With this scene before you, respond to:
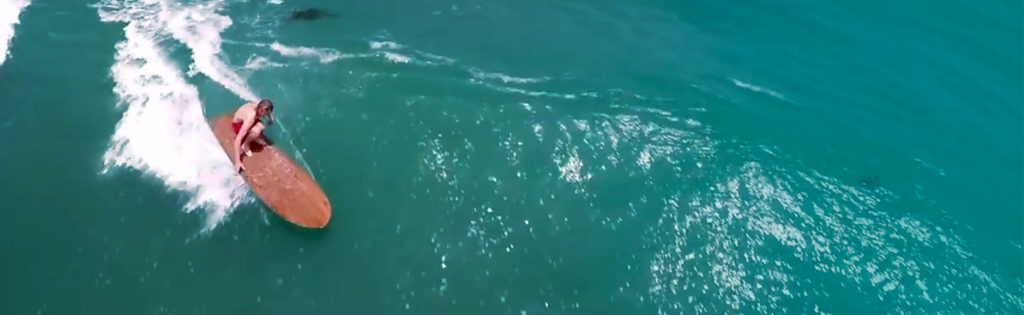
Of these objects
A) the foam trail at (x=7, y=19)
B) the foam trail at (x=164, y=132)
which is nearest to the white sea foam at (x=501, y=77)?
the foam trail at (x=164, y=132)

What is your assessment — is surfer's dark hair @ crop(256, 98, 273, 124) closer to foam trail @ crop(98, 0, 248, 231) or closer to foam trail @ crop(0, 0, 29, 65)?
foam trail @ crop(98, 0, 248, 231)

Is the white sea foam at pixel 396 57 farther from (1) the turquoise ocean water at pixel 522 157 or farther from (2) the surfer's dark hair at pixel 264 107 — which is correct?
(2) the surfer's dark hair at pixel 264 107

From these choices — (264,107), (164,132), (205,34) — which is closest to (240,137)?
(264,107)

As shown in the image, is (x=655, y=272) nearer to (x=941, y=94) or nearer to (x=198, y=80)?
(x=941, y=94)

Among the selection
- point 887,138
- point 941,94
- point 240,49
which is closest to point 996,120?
point 941,94

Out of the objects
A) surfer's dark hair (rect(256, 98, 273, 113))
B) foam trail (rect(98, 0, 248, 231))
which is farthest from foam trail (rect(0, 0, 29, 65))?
surfer's dark hair (rect(256, 98, 273, 113))
